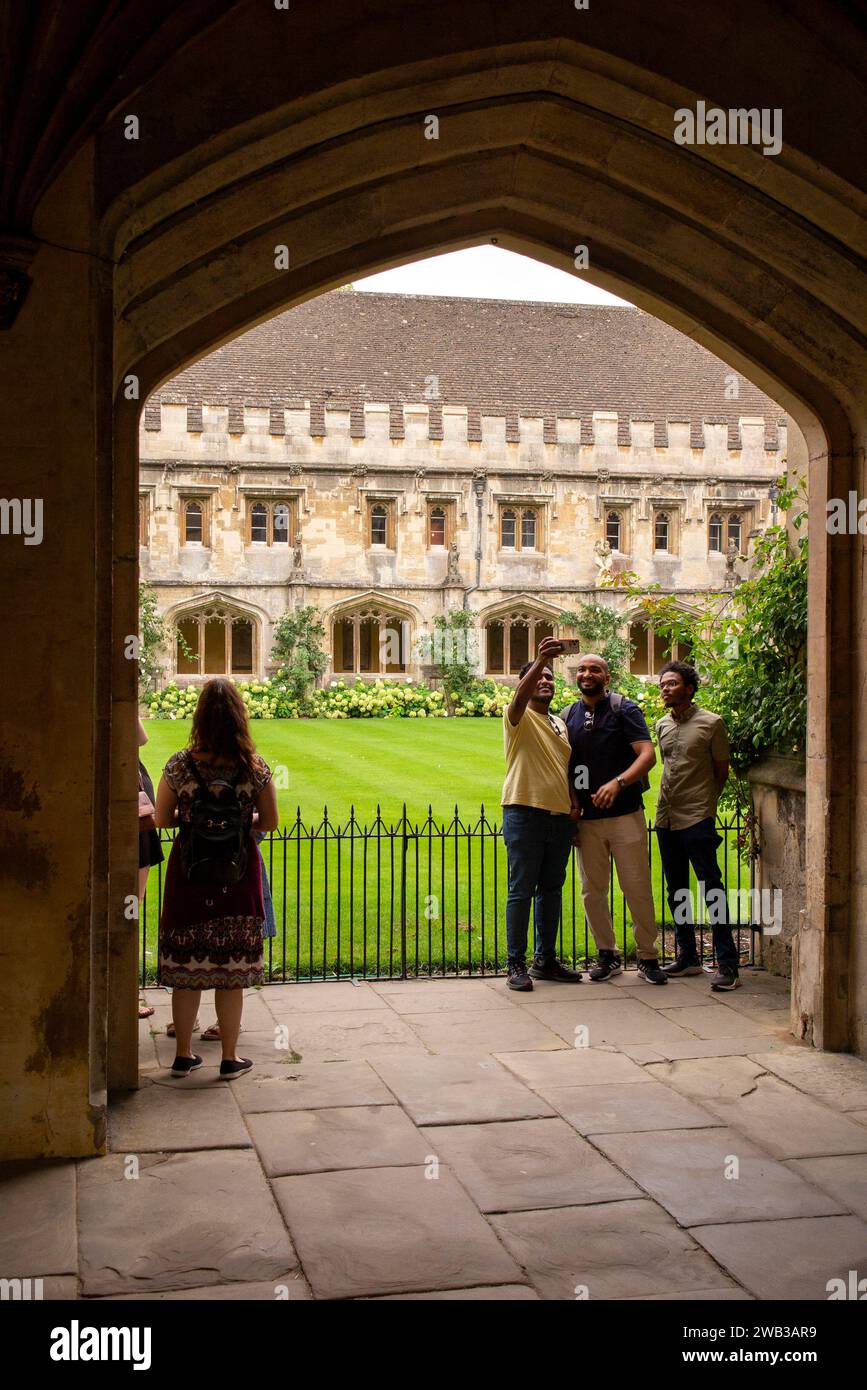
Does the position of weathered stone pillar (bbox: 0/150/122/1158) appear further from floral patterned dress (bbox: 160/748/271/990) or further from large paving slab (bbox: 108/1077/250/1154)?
floral patterned dress (bbox: 160/748/271/990)

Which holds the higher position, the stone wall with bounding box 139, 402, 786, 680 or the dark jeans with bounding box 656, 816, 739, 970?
the stone wall with bounding box 139, 402, 786, 680

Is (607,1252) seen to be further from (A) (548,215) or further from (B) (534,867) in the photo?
(A) (548,215)

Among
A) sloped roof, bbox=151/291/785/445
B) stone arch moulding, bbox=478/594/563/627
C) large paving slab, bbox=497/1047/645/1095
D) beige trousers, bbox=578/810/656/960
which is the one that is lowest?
large paving slab, bbox=497/1047/645/1095

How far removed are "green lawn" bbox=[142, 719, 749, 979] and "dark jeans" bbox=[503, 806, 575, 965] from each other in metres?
0.24

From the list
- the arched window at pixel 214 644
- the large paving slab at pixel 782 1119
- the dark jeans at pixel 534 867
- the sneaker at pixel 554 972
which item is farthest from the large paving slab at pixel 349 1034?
the arched window at pixel 214 644

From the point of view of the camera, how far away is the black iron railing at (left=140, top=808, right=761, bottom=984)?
269 inches

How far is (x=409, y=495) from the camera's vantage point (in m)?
26.1

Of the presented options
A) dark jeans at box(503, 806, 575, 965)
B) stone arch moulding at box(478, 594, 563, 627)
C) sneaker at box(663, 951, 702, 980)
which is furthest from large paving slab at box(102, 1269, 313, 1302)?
stone arch moulding at box(478, 594, 563, 627)

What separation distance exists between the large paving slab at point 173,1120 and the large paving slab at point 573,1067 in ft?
3.90

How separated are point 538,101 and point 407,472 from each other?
69.8 ft

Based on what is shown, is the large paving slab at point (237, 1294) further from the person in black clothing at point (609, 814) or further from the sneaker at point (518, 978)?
the person in black clothing at point (609, 814)

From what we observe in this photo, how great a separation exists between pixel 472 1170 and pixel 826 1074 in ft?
6.02

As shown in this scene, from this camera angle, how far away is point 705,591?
1075 inches

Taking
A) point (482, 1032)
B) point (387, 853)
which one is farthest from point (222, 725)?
point (387, 853)
